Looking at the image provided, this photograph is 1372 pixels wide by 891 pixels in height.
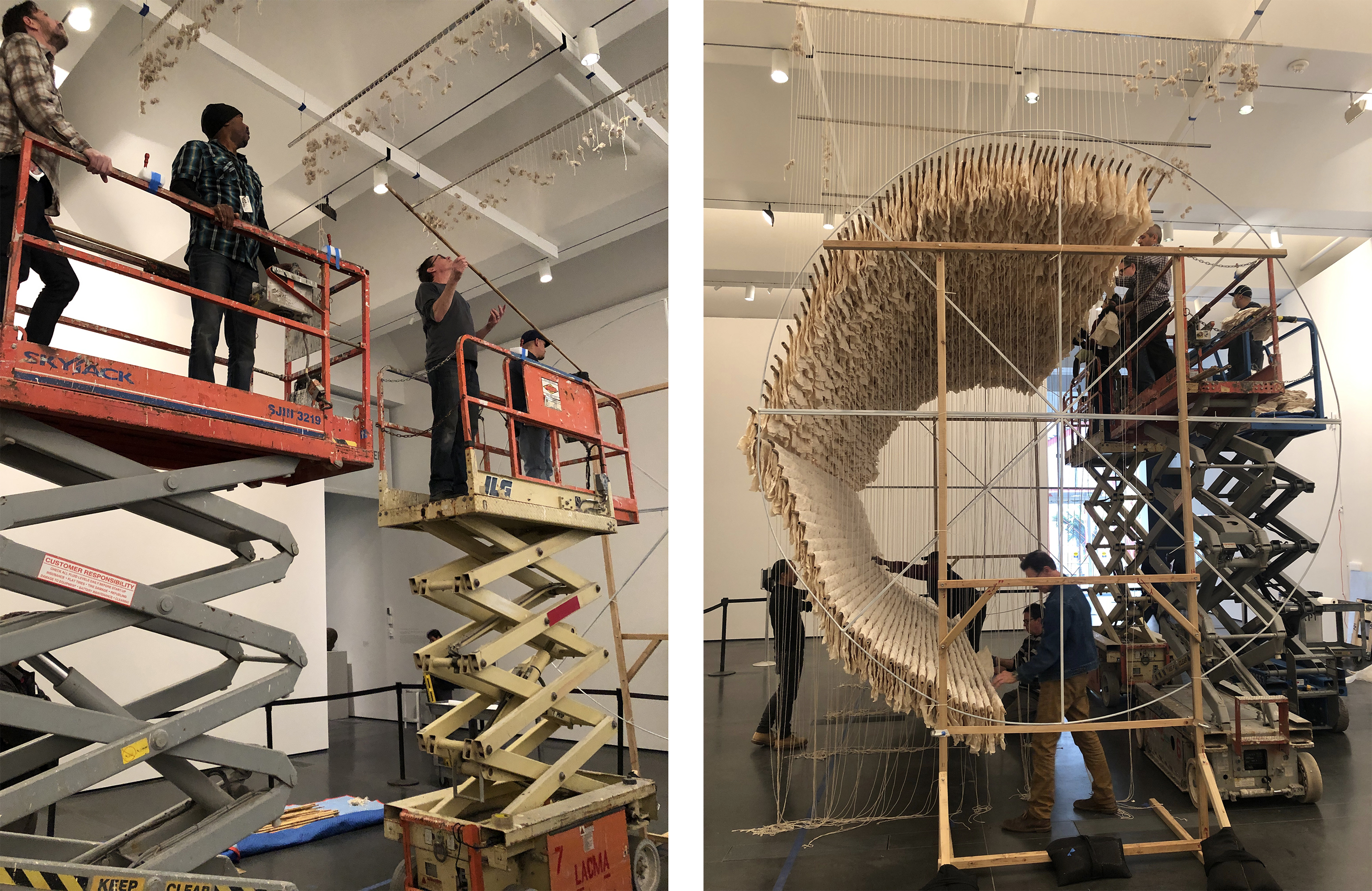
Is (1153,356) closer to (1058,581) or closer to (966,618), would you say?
(1058,581)

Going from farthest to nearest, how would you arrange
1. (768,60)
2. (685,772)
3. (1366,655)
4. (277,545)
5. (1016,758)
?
(768,60)
(1366,655)
(1016,758)
(277,545)
(685,772)

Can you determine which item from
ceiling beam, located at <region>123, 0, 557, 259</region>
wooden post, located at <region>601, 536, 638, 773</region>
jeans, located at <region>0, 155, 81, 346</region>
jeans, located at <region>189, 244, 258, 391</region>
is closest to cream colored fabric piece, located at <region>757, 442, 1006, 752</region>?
wooden post, located at <region>601, 536, 638, 773</region>

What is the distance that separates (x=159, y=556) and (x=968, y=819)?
7.04 m

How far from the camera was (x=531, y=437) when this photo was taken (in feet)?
17.4

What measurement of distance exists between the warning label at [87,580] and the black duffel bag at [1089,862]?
464 centimetres

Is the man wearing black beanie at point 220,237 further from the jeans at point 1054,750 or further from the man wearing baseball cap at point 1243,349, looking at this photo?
the man wearing baseball cap at point 1243,349

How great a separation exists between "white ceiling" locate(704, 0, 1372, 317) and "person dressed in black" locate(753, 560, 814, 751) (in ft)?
10.5

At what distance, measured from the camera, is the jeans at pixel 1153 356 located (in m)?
6.42

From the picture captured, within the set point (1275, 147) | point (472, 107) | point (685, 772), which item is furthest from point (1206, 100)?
point (685, 772)

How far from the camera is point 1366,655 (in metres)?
6.86

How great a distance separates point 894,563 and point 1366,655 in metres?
4.62

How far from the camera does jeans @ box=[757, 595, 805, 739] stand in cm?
616

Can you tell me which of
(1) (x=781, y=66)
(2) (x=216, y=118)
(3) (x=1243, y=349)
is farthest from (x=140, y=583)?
(3) (x=1243, y=349)

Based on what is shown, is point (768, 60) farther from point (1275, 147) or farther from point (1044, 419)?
point (1275, 147)
